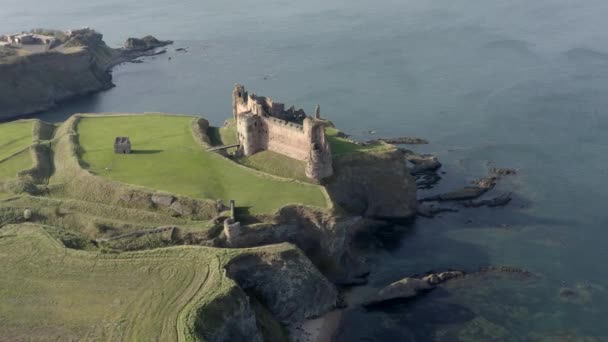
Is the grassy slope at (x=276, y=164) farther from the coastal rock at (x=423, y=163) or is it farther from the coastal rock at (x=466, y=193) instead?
the coastal rock at (x=423, y=163)

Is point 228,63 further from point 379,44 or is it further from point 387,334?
point 387,334

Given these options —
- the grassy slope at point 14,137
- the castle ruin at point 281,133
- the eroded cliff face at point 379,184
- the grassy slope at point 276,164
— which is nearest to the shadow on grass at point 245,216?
the grassy slope at point 276,164

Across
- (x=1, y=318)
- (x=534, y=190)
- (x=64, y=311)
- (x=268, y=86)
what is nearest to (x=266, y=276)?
(x=64, y=311)

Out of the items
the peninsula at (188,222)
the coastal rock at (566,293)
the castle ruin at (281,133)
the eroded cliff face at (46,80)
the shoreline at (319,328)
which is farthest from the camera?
the eroded cliff face at (46,80)

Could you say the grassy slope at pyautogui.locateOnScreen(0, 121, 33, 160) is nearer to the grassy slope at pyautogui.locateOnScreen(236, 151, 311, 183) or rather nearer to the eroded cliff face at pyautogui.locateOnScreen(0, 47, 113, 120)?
the grassy slope at pyautogui.locateOnScreen(236, 151, 311, 183)

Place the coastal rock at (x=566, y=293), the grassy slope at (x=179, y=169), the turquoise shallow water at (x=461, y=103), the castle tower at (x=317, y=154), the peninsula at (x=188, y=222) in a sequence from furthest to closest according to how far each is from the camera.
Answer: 1. the castle tower at (x=317, y=154)
2. the grassy slope at (x=179, y=169)
3. the coastal rock at (x=566, y=293)
4. the turquoise shallow water at (x=461, y=103)
5. the peninsula at (x=188, y=222)

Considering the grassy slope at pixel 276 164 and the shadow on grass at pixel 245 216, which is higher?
the grassy slope at pixel 276 164
